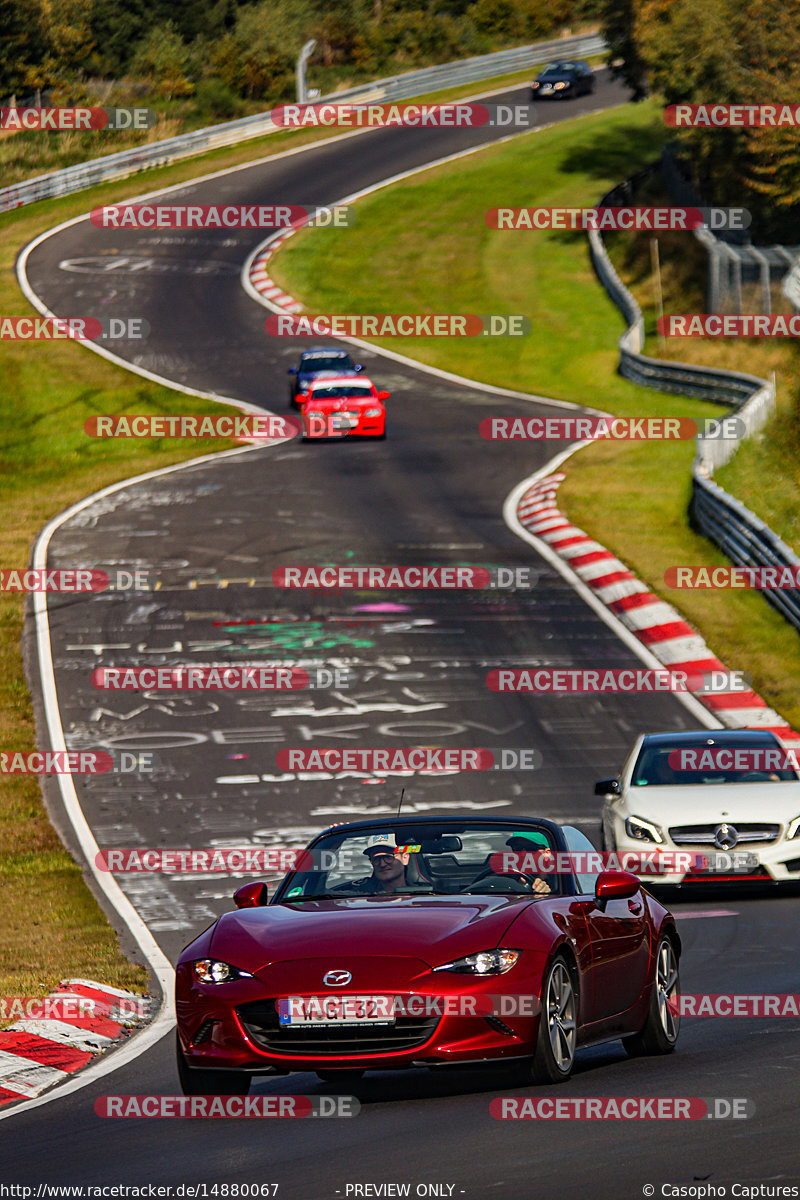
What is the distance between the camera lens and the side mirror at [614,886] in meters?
8.87

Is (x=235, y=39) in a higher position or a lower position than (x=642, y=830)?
lower

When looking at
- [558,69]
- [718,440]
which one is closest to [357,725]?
[718,440]

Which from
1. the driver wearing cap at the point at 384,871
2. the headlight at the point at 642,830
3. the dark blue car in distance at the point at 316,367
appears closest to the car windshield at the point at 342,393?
the dark blue car in distance at the point at 316,367

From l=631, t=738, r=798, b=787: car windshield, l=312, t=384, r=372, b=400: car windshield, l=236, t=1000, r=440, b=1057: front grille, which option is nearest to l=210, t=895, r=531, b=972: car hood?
l=236, t=1000, r=440, b=1057: front grille

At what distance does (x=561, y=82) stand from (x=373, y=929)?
7383 centimetres

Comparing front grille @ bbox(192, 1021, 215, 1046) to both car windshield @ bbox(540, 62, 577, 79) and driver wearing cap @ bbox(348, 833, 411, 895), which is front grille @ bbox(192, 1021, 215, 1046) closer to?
driver wearing cap @ bbox(348, 833, 411, 895)

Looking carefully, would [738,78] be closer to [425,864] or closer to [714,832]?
[714,832]

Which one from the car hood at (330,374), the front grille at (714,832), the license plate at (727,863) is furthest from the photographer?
the car hood at (330,374)

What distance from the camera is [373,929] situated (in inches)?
324

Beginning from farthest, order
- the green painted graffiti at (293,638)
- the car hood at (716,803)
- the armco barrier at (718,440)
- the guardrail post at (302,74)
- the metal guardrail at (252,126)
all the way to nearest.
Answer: the guardrail post at (302,74)
the metal guardrail at (252,126)
the armco barrier at (718,440)
the green painted graffiti at (293,638)
the car hood at (716,803)

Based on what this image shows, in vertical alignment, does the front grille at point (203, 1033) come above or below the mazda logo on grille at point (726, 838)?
above

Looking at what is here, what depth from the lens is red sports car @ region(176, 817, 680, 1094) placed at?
790cm

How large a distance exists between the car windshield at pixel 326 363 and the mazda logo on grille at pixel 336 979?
111ft

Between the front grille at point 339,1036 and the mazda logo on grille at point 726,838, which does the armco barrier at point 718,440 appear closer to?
the mazda logo on grille at point 726,838
